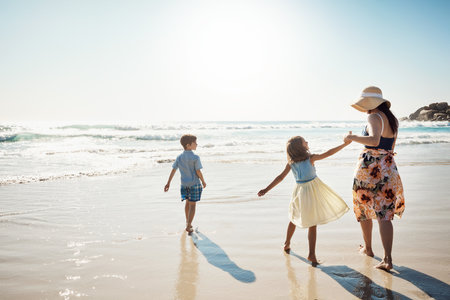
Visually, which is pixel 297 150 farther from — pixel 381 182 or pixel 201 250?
pixel 201 250

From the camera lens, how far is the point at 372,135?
11.2 ft

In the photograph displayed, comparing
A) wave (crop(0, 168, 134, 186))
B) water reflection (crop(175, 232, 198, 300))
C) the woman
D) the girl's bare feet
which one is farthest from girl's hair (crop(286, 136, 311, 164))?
wave (crop(0, 168, 134, 186))

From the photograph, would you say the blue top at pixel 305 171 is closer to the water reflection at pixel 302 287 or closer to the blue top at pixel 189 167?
the water reflection at pixel 302 287

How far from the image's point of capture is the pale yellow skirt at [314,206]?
12.1 ft

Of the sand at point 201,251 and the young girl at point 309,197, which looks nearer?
the sand at point 201,251

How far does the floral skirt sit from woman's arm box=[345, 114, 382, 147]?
0.65ft

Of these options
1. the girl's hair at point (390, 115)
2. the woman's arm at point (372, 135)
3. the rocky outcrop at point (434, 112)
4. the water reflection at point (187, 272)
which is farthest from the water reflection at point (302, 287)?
the rocky outcrop at point (434, 112)

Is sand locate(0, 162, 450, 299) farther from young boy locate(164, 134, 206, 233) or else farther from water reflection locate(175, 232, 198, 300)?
young boy locate(164, 134, 206, 233)

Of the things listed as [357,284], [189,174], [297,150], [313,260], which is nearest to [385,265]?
[357,284]

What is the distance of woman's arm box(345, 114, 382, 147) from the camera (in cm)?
336

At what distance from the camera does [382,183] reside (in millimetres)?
3490

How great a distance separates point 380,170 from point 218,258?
A: 2.05 metres

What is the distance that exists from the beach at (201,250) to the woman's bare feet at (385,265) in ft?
0.20

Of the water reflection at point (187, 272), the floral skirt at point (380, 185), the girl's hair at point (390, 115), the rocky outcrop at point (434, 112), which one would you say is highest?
the rocky outcrop at point (434, 112)
